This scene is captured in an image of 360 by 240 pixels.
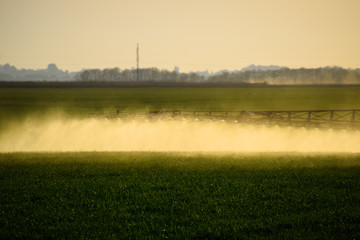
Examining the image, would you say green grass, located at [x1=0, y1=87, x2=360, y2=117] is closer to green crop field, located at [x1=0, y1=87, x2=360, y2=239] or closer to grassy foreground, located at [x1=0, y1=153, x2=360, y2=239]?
green crop field, located at [x1=0, y1=87, x2=360, y2=239]

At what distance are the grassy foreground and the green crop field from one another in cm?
3

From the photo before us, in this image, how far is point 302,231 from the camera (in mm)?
9156

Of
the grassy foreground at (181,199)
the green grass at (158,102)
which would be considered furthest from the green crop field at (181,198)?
the green grass at (158,102)

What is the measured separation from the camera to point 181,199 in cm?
1186

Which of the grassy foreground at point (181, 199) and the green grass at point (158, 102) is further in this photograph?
the green grass at point (158, 102)

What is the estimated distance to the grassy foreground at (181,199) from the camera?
9.35 m

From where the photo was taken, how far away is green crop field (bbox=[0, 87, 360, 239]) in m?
9.34

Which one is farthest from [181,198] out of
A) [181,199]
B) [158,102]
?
[158,102]

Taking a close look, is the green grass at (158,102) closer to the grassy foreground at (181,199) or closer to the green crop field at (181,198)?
the green crop field at (181,198)

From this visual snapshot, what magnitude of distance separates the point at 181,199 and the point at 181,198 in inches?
2.1

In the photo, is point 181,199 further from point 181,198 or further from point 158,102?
point 158,102

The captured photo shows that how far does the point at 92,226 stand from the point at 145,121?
35406 mm

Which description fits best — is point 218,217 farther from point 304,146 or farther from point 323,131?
point 323,131

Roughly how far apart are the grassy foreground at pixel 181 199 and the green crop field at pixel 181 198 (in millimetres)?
29
